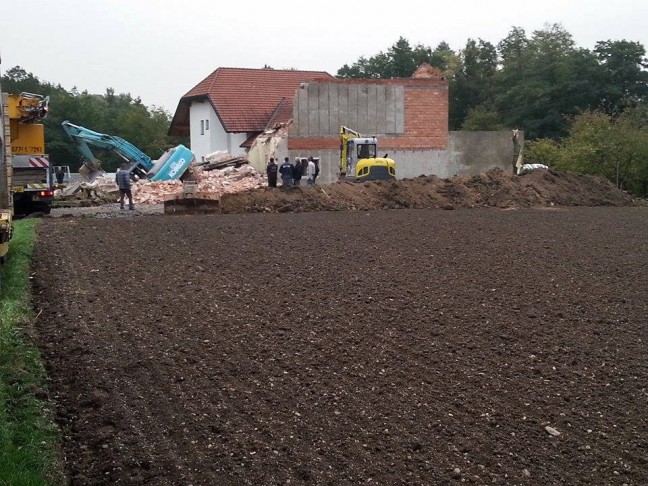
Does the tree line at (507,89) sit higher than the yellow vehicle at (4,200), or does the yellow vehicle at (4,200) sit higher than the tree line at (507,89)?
the tree line at (507,89)

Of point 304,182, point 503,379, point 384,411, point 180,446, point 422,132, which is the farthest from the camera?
point 422,132

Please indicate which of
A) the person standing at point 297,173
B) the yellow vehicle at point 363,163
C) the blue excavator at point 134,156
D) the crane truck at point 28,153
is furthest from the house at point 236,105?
the crane truck at point 28,153

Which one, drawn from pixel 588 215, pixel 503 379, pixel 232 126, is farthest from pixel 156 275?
pixel 232 126

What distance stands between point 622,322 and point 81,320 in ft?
19.8

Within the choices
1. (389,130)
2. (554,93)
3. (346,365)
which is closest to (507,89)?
(554,93)

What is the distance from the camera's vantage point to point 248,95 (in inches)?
1813

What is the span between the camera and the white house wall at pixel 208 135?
1757 inches

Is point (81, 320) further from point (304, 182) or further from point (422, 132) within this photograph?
point (422, 132)

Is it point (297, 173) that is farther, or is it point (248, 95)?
point (248, 95)

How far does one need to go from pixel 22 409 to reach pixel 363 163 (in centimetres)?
2410

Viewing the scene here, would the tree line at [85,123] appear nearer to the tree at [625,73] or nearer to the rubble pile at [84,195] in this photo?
the rubble pile at [84,195]

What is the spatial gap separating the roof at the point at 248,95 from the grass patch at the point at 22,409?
35172 mm

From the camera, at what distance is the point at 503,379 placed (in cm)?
656

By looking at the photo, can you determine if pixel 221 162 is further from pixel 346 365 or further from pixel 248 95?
pixel 346 365
